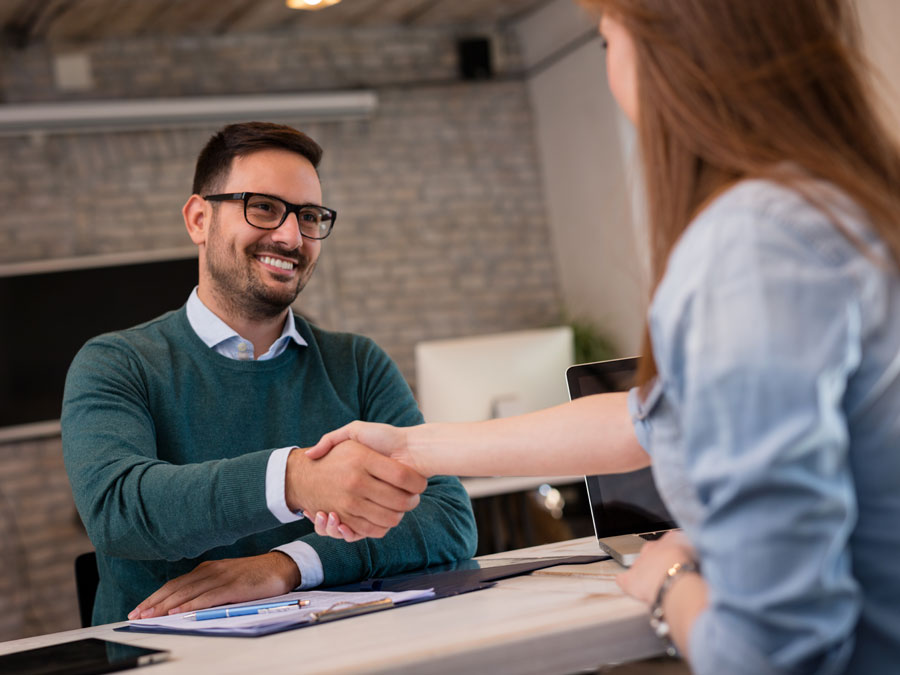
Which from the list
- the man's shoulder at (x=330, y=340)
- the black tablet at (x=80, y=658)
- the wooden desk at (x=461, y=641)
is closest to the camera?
the wooden desk at (x=461, y=641)

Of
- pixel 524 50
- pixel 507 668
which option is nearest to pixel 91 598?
pixel 507 668

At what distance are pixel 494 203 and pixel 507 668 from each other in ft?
18.3

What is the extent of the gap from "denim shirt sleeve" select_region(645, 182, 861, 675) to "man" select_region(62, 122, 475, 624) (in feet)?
2.71

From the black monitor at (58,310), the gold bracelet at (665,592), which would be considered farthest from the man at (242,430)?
the black monitor at (58,310)

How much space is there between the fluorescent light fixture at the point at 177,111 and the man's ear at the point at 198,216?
351 cm

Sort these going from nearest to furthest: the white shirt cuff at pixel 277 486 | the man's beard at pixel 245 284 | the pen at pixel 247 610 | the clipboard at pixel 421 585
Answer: the clipboard at pixel 421 585 < the pen at pixel 247 610 < the white shirt cuff at pixel 277 486 < the man's beard at pixel 245 284

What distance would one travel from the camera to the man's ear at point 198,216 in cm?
220

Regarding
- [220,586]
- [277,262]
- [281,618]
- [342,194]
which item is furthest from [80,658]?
[342,194]

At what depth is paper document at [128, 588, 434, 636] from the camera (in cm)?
121

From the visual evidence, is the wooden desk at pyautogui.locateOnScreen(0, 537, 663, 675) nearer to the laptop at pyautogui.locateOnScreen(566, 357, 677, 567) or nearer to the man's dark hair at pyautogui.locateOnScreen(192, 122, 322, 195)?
the laptop at pyautogui.locateOnScreen(566, 357, 677, 567)

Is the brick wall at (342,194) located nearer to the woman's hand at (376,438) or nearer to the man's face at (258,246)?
the man's face at (258,246)

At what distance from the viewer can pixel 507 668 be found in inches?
38.8

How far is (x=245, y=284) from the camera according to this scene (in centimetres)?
208

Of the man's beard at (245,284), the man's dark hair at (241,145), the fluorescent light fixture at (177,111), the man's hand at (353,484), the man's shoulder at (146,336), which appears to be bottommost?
the man's hand at (353,484)
